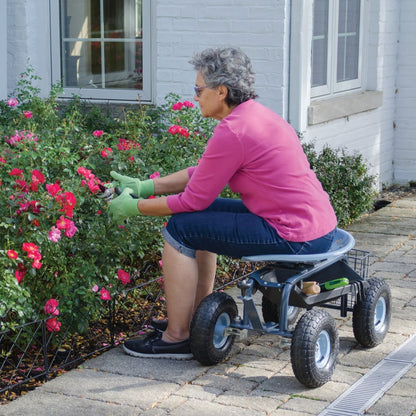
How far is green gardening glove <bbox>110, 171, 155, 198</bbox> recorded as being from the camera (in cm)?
421

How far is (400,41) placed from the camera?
348 inches

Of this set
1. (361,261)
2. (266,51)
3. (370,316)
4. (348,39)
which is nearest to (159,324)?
(370,316)

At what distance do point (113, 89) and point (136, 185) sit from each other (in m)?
3.37

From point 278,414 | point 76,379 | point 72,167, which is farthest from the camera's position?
point 72,167

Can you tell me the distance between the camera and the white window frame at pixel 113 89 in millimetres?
7230

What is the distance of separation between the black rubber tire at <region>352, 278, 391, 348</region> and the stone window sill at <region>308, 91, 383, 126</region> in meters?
2.92

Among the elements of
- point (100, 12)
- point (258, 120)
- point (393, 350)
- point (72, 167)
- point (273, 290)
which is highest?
point (100, 12)

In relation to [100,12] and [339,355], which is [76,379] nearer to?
[339,355]

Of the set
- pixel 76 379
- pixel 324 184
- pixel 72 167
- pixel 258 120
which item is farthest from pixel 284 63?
pixel 76 379

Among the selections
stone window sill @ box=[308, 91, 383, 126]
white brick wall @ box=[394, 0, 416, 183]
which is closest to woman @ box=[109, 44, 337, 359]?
stone window sill @ box=[308, 91, 383, 126]

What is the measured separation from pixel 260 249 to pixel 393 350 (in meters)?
0.87

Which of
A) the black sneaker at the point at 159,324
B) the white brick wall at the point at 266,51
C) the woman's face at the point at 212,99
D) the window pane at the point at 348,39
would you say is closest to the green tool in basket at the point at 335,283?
the black sneaker at the point at 159,324

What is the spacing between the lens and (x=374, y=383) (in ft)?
12.3

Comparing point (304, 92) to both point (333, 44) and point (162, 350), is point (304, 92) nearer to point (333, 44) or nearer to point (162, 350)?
point (333, 44)
